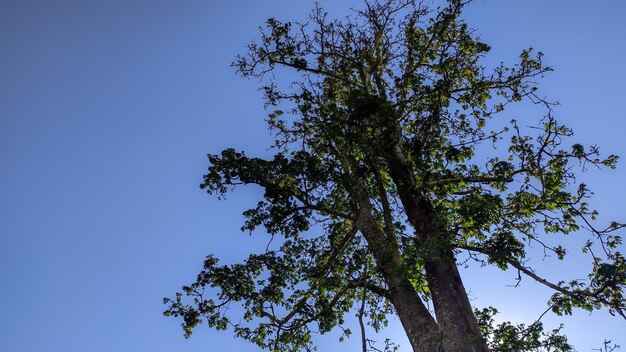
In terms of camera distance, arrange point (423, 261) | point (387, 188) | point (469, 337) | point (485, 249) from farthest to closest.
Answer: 1. point (387, 188)
2. point (485, 249)
3. point (423, 261)
4. point (469, 337)

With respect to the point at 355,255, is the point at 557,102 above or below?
above

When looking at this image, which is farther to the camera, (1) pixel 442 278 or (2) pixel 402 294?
(2) pixel 402 294

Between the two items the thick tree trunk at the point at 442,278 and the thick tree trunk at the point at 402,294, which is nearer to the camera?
the thick tree trunk at the point at 442,278

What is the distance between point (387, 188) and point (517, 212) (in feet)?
10.8

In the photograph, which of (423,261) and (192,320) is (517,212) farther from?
(192,320)

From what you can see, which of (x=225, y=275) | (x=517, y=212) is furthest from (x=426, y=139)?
(x=225, y=275)

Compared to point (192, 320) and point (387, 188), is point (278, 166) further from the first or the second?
point (192, 320)

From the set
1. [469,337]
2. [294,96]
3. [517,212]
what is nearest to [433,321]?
[469,337]

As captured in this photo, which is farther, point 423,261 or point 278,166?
point 278,166

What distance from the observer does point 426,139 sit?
1121 cm

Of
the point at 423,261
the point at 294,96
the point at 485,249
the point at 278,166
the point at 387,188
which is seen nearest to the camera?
the point at 423,261

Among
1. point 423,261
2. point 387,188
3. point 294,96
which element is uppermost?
point 294,96

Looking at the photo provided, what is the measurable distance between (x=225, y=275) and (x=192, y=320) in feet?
4.20

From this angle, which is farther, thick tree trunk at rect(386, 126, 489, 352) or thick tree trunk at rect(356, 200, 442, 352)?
thick tree trunk at rect(356, 200, 442, 352)
